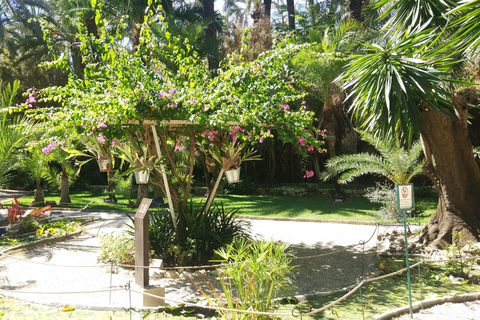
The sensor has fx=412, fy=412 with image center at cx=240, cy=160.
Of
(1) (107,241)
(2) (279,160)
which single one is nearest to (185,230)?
(1) (107,241)

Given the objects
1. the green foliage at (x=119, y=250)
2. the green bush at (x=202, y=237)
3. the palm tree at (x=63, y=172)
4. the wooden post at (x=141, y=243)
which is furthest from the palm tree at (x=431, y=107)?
the palm tree at (x=63, y=172)

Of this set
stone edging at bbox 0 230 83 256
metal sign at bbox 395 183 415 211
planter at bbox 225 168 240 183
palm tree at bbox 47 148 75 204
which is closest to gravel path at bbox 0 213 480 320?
stone edging at bbox 0 230 83 256

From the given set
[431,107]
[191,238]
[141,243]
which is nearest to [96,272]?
[191,238]

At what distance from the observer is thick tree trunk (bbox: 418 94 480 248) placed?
780cm

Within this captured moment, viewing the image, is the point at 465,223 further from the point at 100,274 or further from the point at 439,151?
the point at 100,274

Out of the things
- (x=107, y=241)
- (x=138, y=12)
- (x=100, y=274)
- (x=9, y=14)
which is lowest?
(x=100, y=274)

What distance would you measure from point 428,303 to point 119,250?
4.85m

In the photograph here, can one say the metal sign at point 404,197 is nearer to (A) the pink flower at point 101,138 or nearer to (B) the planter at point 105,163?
(A) the pink flower at point 101,138

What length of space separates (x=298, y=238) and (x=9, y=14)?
35562mm

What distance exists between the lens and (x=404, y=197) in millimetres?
4578

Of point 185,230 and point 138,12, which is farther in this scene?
point 138,12

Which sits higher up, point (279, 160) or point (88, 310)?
point (279, 160)

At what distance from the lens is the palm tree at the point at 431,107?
21.4 feet

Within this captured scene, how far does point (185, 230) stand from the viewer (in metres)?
7.43
